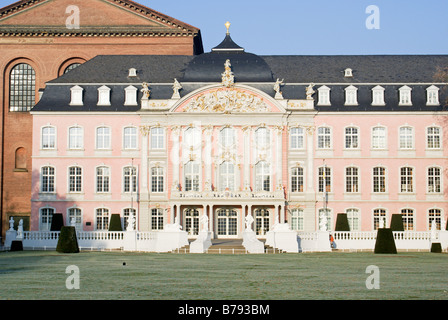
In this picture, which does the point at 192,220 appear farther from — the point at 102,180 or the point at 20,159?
the point at 20,159

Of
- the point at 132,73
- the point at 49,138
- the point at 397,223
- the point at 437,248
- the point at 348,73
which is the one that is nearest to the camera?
the point at 437,248

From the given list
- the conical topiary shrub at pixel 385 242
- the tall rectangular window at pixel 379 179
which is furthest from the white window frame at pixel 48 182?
the conical topiary shrub at pixel 385 242

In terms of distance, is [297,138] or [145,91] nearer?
[297,138]

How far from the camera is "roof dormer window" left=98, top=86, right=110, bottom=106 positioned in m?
63.5

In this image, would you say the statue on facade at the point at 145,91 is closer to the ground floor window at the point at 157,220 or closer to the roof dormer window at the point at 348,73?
the ground floor window at the point at 157,220

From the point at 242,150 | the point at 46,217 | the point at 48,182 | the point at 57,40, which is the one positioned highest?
the point at 57,40

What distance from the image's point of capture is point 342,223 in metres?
57.8

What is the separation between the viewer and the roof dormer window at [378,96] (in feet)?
206

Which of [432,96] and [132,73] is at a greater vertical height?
[132,73]

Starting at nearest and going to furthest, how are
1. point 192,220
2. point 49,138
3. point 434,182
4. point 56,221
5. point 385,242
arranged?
1. point 385,242
2. point 56,221
3. point 192,220
4. point 434,182
5. point 49,138

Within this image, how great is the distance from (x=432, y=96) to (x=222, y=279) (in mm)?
41075

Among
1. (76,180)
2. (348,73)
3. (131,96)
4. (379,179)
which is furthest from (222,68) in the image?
(379,179)

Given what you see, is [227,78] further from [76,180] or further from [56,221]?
[56,221]
